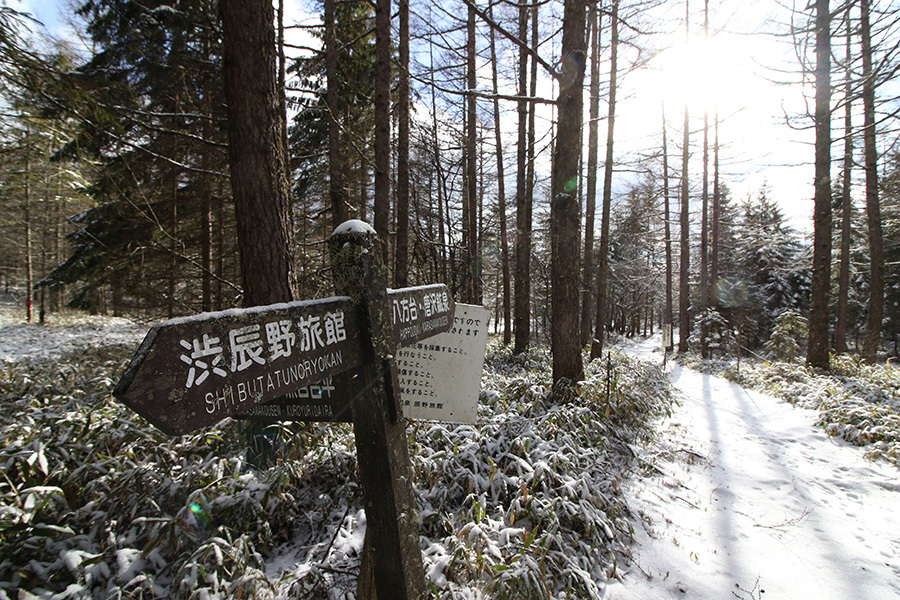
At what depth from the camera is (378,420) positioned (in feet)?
4.66

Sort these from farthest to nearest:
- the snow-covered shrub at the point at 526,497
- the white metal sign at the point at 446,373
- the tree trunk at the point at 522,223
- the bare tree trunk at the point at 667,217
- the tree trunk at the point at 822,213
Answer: the bare tree trunk at the point at 667,217 < the tree trunk at the point at 522,223 < the tree trunk at the point at 822,213 < the snow-covered shrub at the point at 526,497 < the white metal sign at the point at 446,373

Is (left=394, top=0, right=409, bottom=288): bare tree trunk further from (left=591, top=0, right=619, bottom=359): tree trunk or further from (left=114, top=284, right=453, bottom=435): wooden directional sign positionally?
(left=591, top=0, right=619, bottom=359): tree trunk

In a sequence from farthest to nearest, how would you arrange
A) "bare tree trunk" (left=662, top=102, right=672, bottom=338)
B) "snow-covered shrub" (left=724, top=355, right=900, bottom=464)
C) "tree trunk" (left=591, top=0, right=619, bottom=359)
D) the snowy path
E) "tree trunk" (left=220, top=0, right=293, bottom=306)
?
1. "bare tree trunk" (left=662, top=102, right=672, bottom=338)
2. "tree trunk" (left=591, top=0, right=619, bottom=359)
3. "snow-covered shrub" (left=724, top=355, right=900, bottom=464)
4. "tree trunk" (left=220, top=0, right=293, bottom=306)
5. the snowy path

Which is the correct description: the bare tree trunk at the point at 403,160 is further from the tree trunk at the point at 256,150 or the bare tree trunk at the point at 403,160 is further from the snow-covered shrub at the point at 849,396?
the snow-covered shrub at the point at 849,396

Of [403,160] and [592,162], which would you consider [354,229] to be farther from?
[592,162]

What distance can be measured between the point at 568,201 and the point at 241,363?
499 cm

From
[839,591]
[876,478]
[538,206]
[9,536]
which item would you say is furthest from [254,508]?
[538,206]

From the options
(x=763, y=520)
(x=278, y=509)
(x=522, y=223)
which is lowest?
(x=763, y=520)

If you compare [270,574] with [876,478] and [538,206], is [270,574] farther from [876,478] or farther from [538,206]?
[538,206]

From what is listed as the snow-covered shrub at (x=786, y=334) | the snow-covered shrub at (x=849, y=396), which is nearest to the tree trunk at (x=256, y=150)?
the snow-covered shrub at (x=849, y=396)

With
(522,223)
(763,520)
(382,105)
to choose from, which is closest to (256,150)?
(382,105)

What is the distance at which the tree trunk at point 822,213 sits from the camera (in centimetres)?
876

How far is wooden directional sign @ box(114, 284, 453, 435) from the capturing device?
2.55 ft

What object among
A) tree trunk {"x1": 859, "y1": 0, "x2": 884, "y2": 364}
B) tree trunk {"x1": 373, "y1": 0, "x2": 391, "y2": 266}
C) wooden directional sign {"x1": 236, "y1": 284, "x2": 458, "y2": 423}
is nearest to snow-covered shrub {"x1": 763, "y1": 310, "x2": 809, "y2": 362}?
tree trunk {"x1": 859, "y1": 0, "x2": 884, "y2": 364}
